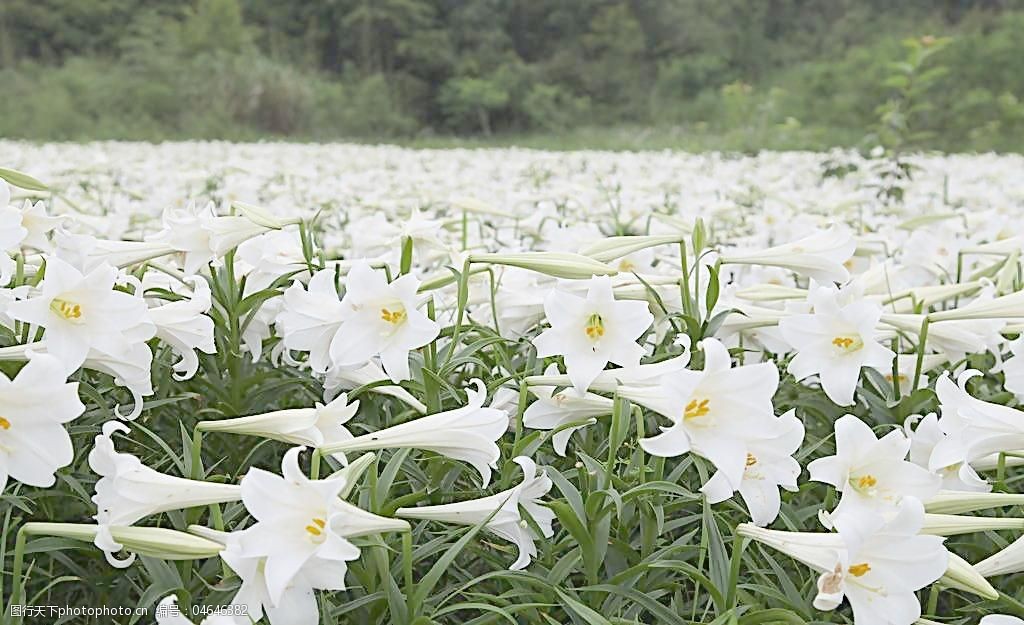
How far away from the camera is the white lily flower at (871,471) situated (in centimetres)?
122

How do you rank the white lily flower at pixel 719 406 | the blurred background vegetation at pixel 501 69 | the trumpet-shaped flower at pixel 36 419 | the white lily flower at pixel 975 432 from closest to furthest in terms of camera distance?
the trumpet-shaped flower at pixel 36 419, the white lily flower at pixel 719 406, the white lily flower at pixel 975 432, the blurred background vegetation at pixel 501 69

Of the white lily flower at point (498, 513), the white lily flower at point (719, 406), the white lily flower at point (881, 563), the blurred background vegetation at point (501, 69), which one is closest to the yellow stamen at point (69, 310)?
the white lily flower at point (498, 513)

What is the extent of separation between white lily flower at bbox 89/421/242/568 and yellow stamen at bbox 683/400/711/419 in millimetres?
508

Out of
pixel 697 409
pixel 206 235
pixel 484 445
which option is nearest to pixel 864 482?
pixel 697 409

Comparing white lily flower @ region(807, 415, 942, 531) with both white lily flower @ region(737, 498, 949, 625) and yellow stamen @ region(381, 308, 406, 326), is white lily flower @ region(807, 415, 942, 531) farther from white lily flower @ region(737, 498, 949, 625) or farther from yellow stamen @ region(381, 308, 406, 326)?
yellow stamen @ region(381, 308, 406, 326)

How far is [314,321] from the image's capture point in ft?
4.63

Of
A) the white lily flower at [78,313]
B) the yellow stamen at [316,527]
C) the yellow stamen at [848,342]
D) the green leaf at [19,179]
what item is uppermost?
the green leaf at [19,179]

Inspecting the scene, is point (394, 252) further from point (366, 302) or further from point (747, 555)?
point (747, 555)

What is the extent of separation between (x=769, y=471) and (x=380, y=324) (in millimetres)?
536

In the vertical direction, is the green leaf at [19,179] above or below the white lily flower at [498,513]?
above

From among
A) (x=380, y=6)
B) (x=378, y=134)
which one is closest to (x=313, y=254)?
(x=378, y=134)

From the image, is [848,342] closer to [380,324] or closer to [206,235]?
[380,324]

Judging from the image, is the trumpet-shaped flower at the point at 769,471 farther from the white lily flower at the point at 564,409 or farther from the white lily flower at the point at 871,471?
the white lily flower at the point at 564,409

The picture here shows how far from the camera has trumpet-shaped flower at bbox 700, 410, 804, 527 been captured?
3.94 feet
